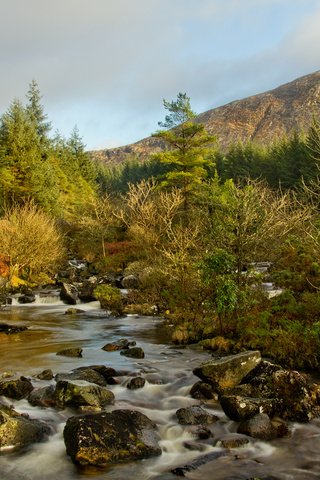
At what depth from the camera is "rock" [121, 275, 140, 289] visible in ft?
92.4

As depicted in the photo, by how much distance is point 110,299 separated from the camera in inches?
923

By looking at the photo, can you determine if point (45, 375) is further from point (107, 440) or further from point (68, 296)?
point (68, 296)

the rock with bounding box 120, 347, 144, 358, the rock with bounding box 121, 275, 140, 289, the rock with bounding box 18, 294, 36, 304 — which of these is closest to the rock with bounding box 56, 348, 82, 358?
the rock with bounding box 120, 347, 144, 358

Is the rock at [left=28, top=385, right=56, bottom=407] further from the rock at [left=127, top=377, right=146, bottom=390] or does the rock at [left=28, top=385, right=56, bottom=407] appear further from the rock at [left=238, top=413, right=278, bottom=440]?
the rock at [left=238, top=413, right=278, bottom=440]

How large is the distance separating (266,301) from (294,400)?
7149mm

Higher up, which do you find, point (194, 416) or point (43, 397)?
point (43, 397)

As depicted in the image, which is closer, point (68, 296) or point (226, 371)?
point (226, 371)

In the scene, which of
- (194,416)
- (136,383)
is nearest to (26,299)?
(136,383)

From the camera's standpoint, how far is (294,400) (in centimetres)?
936

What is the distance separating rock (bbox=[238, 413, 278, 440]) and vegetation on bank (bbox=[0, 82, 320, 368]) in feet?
13.7

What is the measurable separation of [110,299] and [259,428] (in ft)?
51.2

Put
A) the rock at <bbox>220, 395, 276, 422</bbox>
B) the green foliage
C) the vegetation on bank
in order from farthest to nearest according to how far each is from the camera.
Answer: the green foliage < the vegetation on bank < the rock at <bbox>220, 395, 276, 422</bbox>

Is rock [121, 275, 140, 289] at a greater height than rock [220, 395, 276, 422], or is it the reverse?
rock [121, 275, 140, 289]

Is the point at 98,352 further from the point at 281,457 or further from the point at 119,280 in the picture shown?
the point at 119,280
